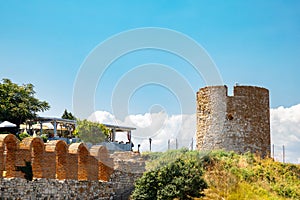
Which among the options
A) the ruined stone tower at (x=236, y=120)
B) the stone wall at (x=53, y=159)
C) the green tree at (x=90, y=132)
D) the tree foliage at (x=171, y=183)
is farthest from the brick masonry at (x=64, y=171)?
the green tree at (x=90, y=132)

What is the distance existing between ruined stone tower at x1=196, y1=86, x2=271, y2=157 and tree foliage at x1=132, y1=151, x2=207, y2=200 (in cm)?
646

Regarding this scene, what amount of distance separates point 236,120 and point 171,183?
782 cm

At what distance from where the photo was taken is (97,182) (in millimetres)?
17688

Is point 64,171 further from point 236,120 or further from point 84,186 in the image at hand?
point 236,120

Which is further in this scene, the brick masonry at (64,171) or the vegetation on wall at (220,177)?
the vegetation on wall at (220,177)

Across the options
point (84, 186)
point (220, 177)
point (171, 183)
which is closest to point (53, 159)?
point (84, 186)

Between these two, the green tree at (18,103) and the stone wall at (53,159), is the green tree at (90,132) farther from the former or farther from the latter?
the stone wall at (53,159)

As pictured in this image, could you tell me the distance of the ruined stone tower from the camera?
23391 mm

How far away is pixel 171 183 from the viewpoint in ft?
54.9

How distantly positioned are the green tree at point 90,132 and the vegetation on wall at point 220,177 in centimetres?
751

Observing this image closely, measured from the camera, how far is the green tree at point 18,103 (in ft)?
97.3

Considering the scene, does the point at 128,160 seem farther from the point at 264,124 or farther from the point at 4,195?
the point at 264,124

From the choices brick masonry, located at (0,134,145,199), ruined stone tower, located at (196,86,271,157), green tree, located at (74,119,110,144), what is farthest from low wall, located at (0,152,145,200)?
green tree, located at (74,119,110,144)

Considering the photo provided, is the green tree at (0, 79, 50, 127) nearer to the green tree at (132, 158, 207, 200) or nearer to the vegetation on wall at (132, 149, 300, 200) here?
the vegetation on wall at (132, 149, 300, 200)
